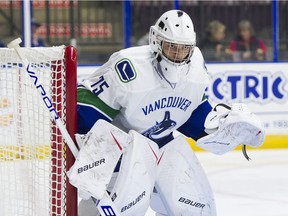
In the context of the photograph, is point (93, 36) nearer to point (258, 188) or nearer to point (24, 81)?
point (258, 188)

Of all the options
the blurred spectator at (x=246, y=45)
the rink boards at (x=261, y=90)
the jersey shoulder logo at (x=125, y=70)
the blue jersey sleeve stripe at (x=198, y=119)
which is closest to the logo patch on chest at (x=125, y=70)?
the jersey shoulder logo at (x=125, y=70)

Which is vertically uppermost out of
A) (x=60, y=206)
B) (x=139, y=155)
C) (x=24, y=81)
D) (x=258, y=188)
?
(x=24, y=81)

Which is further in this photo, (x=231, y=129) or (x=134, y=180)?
(x=231, y=129)

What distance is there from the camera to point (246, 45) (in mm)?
6301

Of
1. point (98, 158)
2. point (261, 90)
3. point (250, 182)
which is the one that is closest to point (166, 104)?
point (98, 158)

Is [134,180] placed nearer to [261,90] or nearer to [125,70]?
[125,70]

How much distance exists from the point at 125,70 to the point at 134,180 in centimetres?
38

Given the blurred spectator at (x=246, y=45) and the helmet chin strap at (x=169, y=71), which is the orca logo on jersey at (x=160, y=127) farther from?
the blurred spectator at (x=246, y=45)

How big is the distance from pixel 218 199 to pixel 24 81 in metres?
1.54

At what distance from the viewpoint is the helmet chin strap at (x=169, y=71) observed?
287 cm

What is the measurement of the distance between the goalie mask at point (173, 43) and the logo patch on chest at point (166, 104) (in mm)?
82

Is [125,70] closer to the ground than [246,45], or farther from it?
farther from it

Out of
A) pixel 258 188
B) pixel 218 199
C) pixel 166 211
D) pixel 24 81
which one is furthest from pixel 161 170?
pixel 258 188

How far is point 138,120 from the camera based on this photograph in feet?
9.62
